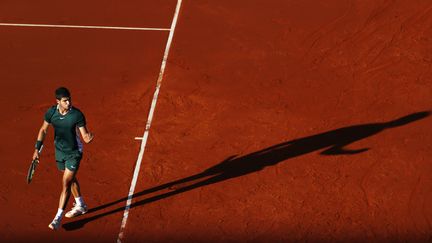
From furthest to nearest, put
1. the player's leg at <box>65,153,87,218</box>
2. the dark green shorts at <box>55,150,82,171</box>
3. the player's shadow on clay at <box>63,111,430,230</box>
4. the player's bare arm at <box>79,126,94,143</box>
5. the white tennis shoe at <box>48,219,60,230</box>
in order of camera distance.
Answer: the player's shadow on clay at <box>63,111,430,230</box> < the player's leg at <box>65,153,87,218</box> < the white tennis shoe at <box>48,219,60,230</box> < the dark green shorts at <box>55,150,82,171</box> < the player's bare arm at <box>79,126,94,143</box>

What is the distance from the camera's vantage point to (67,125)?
1051 centimetres

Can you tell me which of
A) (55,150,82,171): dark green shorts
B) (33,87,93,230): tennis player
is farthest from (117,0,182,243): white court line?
(55,150,82,171): dark green shorts

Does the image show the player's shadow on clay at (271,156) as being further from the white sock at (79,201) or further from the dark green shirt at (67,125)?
the dark green shirt at (67,125)

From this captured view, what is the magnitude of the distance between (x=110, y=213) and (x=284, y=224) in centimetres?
263

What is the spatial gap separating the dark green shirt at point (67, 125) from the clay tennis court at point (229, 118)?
4.41 feet

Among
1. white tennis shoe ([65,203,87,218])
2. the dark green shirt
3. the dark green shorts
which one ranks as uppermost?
the dark green shirt

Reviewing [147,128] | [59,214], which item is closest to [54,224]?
[59,214]

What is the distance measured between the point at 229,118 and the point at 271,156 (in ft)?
4.38

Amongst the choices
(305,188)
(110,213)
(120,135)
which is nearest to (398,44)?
(305,188)

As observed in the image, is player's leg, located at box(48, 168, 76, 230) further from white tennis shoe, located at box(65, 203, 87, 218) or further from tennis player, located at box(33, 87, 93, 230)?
white tennis shoe, located at box(65, 203, 87, 218)

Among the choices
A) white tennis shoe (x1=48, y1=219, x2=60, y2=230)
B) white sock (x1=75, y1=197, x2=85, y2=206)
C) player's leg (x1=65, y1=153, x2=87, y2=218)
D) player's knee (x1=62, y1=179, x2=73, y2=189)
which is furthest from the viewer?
white sock (x1=75, y1=197, x2=85, y2=206)

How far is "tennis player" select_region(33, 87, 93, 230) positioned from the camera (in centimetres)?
1045

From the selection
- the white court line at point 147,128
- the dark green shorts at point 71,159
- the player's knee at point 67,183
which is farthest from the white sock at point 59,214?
the white court line at point 147,128

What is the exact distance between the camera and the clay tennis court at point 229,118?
11.4m
